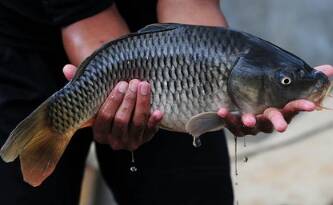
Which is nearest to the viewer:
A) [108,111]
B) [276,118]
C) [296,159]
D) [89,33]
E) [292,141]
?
[276,118]

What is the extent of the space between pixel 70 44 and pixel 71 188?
279 millimetres

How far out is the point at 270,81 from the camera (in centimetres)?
125

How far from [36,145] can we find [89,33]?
0.26 metres

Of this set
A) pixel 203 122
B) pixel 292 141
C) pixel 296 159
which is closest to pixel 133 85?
pixel 203 122

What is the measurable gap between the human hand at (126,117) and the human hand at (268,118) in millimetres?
121

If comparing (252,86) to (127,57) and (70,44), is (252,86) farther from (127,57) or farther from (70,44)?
(70,44)

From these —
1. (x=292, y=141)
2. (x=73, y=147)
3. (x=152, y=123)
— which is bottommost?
(x=292, y=141)

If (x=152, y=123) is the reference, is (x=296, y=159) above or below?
below

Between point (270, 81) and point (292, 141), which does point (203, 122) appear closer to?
point (270, 81)

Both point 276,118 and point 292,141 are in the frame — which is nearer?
point 276,118

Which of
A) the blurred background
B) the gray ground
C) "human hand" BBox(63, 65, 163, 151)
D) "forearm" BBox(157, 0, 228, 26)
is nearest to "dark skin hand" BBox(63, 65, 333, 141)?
"human hand" BBox(63, 65, 163, 151)

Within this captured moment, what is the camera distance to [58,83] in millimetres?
1508

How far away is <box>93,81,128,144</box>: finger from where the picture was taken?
1.29 metres

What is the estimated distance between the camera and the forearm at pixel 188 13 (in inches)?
59.5
